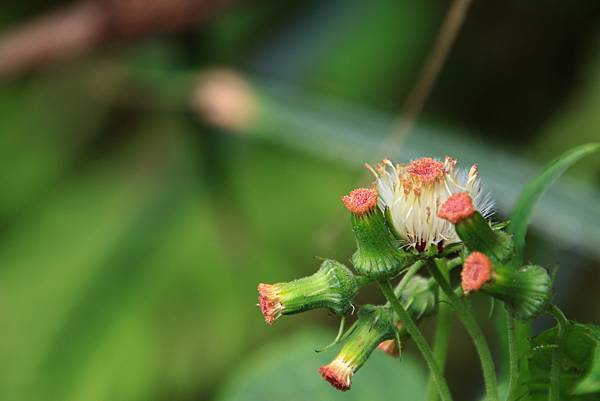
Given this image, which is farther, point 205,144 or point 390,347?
point 205,144

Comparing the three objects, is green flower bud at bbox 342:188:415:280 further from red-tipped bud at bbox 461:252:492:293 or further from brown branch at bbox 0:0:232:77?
brown branch at bbox 0:0:232:77

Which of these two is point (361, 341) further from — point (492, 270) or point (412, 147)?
point (412, 147)

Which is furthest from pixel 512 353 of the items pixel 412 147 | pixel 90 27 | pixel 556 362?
pixel 90 27

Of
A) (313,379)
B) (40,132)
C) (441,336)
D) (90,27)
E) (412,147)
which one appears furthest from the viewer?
(40,132)

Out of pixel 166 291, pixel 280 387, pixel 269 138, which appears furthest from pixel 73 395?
pixel 280 387

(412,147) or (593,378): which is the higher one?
(412,147)

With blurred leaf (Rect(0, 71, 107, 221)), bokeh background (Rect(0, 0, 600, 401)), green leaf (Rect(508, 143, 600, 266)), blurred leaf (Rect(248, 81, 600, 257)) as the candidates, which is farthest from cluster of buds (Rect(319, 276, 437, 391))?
blurred leaf (Rect(0, 71, 107, 221))
